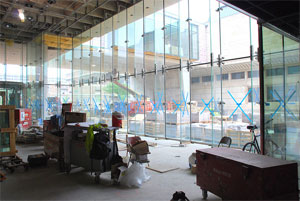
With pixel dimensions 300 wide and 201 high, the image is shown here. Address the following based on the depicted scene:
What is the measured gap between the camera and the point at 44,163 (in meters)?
5.78

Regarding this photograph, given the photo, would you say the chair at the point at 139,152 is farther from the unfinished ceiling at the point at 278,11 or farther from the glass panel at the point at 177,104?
the glass panel at the point at 177,104

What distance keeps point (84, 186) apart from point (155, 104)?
5848 mm

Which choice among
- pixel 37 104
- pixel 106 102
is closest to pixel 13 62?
pixel 37 104

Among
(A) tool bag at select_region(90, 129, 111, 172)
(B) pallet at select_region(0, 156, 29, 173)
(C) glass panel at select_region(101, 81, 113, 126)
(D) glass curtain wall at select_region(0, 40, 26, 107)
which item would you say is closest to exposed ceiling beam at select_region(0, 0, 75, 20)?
(C) glass panel at select_region(101, 81, 113, 126)

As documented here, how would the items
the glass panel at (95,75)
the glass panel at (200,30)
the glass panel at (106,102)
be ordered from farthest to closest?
the glass panel at (95,75) < the glass panel at (106,102) < the glass panel at (200,30)

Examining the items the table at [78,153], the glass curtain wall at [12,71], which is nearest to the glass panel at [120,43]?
the table at [78,153]

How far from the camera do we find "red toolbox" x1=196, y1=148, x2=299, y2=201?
8.96 feet

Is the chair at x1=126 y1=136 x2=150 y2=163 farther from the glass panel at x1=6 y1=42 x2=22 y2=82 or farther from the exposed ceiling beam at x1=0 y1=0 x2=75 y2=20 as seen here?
the glass panel at x1=6 y1=42 x2=22 y2=82

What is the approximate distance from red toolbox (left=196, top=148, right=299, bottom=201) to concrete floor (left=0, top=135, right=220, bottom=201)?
0.60 metres

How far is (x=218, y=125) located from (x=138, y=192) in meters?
4.24

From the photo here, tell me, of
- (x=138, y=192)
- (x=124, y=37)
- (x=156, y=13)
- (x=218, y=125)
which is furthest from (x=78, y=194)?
(x=124, y=37)

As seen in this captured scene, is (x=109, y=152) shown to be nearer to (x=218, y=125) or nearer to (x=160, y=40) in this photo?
(x=218, y=125)

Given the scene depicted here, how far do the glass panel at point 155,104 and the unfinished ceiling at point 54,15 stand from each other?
12.9 ft

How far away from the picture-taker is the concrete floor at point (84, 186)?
12.4 feet
